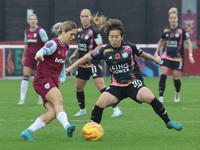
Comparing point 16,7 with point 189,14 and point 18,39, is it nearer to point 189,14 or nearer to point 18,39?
point 18,39

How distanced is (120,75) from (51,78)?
103 cm

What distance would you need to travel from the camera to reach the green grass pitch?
23.2 feet

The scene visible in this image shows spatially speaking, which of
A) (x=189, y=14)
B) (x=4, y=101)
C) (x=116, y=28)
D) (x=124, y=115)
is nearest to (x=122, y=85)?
(x=116, y=28)

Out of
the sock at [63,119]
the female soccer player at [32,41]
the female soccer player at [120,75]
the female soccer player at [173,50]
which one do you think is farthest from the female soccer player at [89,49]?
the sock at [63,119]

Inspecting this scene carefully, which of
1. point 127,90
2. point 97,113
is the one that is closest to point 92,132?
point 97,113

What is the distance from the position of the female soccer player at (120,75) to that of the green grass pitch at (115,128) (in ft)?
1.51

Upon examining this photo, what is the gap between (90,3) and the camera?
27688 millimetres

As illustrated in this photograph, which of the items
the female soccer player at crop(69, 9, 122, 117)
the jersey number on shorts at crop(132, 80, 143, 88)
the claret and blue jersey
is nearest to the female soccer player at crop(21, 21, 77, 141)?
the claret and blue jersey

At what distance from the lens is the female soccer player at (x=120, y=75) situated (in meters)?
7.60

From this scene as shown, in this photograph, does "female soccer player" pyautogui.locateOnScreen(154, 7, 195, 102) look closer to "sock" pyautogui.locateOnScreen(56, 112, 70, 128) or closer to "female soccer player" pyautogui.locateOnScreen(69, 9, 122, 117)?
"female soccer player" pyautogui.locateOnScreen(69, 9, 122, 117)

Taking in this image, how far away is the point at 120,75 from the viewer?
25.4ft

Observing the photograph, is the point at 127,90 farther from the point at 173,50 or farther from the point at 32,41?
the point at 173,50

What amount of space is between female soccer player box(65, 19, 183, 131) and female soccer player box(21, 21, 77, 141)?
23 cm

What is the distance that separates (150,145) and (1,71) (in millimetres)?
15534
